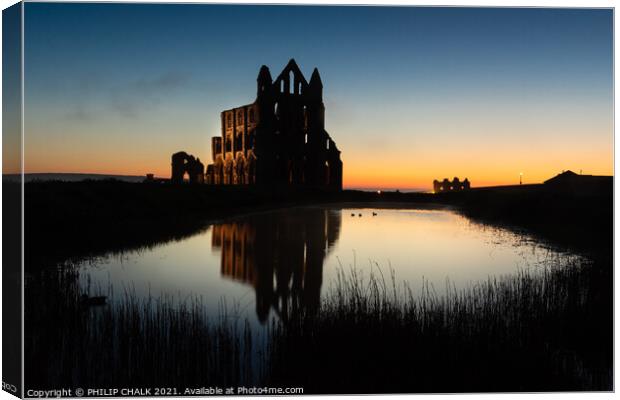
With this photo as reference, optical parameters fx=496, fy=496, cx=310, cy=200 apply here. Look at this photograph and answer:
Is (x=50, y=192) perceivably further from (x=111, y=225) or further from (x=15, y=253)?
(x=15, y=253)

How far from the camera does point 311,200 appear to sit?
35.8 meters

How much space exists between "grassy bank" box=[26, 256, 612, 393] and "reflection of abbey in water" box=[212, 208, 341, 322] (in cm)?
75

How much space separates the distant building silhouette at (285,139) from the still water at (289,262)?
22.0 m

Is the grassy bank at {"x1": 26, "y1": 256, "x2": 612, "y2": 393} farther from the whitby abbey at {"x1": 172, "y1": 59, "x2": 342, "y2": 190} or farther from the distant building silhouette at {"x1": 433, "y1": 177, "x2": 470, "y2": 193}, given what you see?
the distant building silhouette at {"x1": 433, "y1": 177, "x2": 470, "y2": 193}

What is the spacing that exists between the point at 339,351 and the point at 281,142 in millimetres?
38753

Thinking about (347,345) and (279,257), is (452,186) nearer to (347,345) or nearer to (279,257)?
(279,257)

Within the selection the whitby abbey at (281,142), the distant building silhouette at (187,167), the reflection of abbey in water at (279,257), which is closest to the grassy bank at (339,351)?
the reflection of abbey in water at (279,257)

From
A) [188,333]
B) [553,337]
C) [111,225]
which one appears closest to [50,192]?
[111,225]

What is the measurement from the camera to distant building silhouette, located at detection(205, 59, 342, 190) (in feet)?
138

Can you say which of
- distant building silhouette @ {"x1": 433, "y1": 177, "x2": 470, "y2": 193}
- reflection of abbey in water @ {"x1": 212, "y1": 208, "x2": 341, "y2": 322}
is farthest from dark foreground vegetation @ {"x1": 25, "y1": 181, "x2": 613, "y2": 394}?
distant building silhouette @ {"x1": 433, "y1": 177, "x2": 470, "y2": 193}

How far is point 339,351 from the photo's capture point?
557cm

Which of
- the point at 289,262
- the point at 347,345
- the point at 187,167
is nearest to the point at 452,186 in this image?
the point at 187,167

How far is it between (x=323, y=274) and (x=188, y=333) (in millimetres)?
5133

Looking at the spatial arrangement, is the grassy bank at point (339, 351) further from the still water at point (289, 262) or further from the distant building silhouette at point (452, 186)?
the distant building silhouette at point (452, 186)
